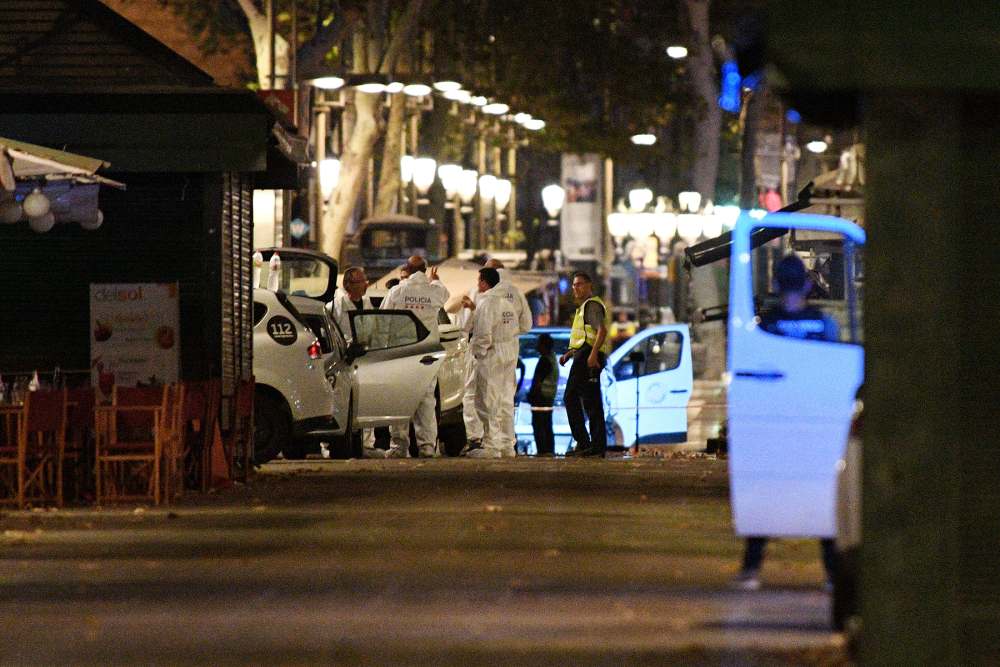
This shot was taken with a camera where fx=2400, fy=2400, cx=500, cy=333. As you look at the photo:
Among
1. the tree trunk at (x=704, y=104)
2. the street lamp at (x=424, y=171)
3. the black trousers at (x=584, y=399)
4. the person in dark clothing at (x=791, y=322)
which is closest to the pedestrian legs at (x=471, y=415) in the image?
the black trousers at (x=584, y=399)

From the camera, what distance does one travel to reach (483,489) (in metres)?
18.9

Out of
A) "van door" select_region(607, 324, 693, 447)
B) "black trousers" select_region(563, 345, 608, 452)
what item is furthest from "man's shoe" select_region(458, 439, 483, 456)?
"van door" select_region(607, 324, 693, 447)

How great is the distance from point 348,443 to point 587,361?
254cm

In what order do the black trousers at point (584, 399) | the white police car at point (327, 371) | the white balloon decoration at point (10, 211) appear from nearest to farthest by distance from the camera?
the white balloon decoration at point (10, 211), the white police car at point (327, 371), the black trousers at point (584, 399)

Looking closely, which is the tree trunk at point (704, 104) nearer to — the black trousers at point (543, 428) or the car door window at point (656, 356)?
the car door window at point (656, 356)

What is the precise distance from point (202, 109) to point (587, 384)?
5.95 metres

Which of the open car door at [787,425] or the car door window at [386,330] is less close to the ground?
the car door window at [386,330]

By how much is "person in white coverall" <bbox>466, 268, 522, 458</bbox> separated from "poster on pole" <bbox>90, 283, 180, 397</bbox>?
537 cm

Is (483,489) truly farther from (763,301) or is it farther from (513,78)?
(513,78)

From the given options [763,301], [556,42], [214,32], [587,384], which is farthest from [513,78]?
[763,301]

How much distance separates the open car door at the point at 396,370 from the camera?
24141 mm

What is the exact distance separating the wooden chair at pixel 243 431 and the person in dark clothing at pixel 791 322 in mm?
8203

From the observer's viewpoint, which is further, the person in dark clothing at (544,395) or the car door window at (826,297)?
the person in dark clothing at (544,395)

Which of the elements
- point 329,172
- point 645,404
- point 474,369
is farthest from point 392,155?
point 474,369
